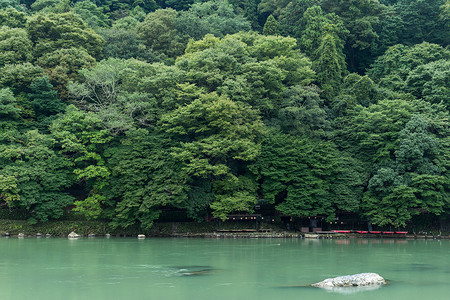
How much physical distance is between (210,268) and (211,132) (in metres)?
16.7

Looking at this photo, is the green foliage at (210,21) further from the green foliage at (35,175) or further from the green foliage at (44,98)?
the green foliage at (35,175)

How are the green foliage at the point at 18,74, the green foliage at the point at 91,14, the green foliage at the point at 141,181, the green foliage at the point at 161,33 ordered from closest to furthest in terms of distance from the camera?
1. the green foliage at the point at 141,181
2. the green foliage at the point at 18,74
3. the green foliage at the point at 161,33
4. the green foliage at the point at 91,14

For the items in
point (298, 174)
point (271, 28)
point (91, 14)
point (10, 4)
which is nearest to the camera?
point (298, 174)

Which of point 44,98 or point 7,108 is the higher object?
point 44,98

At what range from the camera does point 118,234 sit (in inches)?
1361

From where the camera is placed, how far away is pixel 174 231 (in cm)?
3484

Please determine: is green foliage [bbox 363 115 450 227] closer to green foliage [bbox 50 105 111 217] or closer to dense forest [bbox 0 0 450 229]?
dense forest [bbox 0 0 450 229]

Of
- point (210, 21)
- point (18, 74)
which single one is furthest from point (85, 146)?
point (210, 21)

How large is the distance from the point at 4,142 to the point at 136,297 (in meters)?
24.1

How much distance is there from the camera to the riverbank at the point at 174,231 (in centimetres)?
3388

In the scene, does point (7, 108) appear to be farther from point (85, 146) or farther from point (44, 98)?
point (85, 146)

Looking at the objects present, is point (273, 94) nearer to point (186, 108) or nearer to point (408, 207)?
point (186, 108)

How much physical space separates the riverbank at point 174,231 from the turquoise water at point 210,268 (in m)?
2.83

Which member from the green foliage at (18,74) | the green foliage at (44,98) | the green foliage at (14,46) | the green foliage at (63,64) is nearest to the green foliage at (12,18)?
the green foliage at (14,46)
